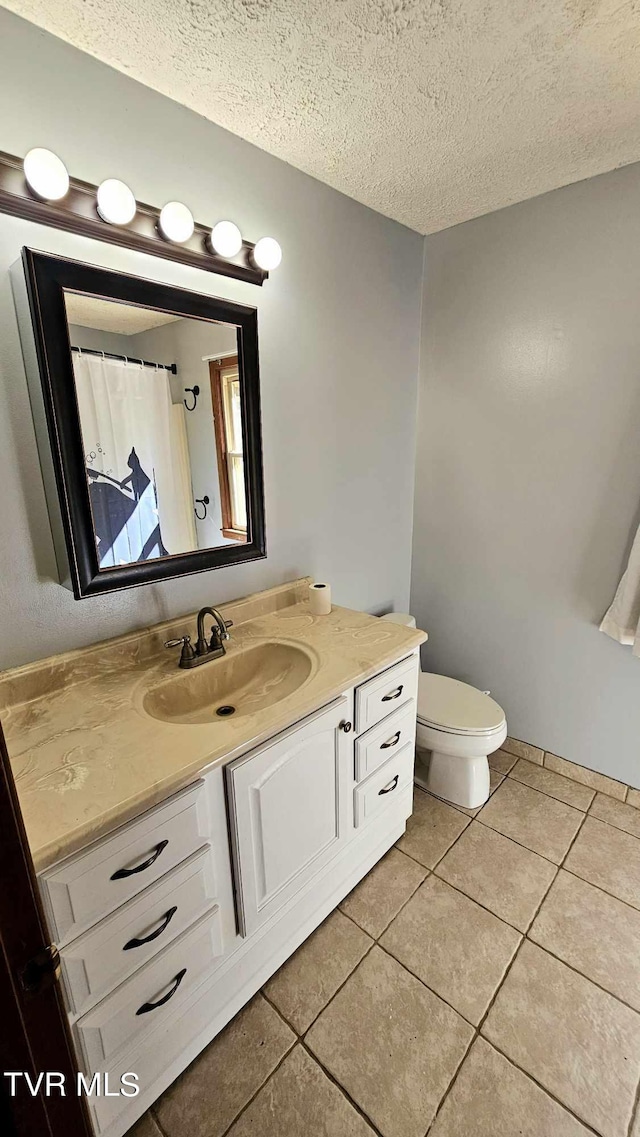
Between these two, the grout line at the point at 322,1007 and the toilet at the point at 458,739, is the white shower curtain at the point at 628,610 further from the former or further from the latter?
the grout line at the point at 322,1007

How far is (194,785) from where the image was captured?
96cm

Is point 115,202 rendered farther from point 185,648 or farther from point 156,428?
point 185,648

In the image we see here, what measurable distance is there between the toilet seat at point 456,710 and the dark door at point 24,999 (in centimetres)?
146

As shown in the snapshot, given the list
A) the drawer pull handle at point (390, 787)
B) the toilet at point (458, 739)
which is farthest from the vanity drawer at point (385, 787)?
the toilet at point (458, 739)

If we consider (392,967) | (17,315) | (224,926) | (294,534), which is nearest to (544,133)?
(294,534)

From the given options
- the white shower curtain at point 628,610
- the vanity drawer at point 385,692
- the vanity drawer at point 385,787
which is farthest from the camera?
the white shower curtain at point 628,610

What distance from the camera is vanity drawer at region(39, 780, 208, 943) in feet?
2.58

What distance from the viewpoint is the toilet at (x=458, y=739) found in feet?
5.86

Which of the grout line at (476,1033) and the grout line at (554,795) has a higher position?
the grout line at (554,795)

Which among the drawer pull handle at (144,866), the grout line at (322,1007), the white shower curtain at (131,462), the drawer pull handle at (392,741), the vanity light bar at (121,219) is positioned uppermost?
the vanity light bar at (121,219)

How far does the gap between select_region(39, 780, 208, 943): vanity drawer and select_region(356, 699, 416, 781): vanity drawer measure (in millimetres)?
561

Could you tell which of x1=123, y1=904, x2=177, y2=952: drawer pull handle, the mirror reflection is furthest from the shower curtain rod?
x1=123, y1=904, x2=177, y2=952: drawer pull handle

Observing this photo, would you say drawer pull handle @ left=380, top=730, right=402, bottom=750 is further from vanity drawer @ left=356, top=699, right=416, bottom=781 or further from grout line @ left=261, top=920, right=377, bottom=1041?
grout line @ left=261, top=920, right=377, bottom=1041

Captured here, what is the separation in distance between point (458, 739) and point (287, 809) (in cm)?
85
